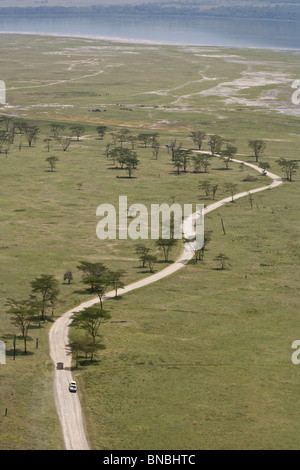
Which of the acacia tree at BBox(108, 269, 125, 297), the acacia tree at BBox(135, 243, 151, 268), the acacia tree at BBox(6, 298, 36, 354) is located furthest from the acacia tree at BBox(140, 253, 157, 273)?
the acacia tree at BBox(6, 298, 36, 354)

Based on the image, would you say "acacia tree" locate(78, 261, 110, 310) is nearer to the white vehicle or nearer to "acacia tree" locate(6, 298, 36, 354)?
"acacia tree" locate(6, 298, 36, 354)

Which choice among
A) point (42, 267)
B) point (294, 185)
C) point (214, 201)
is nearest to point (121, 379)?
point (42, 267)

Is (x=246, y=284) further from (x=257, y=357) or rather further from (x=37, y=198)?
(x=37, y=198)

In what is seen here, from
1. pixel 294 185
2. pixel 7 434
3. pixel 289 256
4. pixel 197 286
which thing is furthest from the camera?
pixel 294 185

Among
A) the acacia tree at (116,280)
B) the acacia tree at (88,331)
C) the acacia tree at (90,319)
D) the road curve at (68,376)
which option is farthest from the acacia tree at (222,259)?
the acacia tree at (90,319)

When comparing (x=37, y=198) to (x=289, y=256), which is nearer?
(x=289, y=256)

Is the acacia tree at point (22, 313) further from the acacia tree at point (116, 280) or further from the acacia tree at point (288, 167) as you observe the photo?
the acacia tree at point (288, 167)

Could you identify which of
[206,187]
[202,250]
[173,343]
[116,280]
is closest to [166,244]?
[202,250]

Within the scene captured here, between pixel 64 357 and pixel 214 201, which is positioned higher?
pixel 214 201

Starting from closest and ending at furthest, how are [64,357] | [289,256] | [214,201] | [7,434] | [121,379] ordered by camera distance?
[7,434] → [121,379] → [64,357] → [289,256] → [214,201]

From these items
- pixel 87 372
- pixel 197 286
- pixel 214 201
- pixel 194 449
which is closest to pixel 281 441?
pixel 194 449
